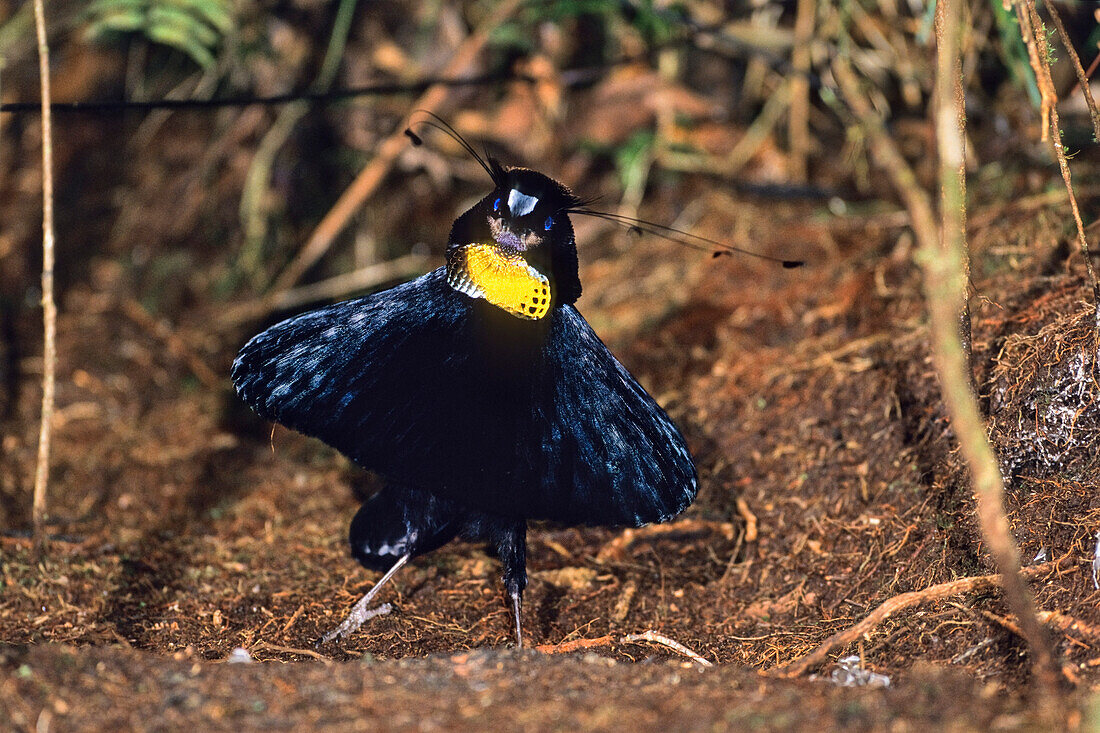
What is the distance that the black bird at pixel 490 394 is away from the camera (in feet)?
8.64

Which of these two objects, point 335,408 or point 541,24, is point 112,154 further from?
point 335,408

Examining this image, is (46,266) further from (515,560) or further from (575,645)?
(575,645)

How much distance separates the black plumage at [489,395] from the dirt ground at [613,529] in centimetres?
46

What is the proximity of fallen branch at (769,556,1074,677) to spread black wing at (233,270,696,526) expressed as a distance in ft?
1.84

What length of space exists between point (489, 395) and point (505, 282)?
34 centimetres

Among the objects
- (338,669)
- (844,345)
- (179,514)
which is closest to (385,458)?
(338,669)

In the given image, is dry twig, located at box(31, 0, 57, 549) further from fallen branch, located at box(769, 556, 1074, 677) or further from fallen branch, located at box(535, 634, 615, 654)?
fallen branch, located at box(769, 556, 1074, 677)

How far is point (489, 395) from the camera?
2.74 metres

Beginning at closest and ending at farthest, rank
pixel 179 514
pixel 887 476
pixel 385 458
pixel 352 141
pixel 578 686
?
pixel 578 686 < pixel 385 458 < pixel 887 476 < pixel 179 514 < pixel 352 141

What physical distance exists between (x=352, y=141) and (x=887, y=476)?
3970mm

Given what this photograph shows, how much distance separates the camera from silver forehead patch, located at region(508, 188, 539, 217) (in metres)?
2.80

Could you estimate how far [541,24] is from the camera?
5.75 meters

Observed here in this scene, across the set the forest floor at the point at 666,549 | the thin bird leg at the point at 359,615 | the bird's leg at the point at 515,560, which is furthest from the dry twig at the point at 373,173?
the bird's leg at the point at 515,560

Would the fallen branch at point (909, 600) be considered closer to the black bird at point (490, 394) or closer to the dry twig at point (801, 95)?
the black bird at point (490, 394)
